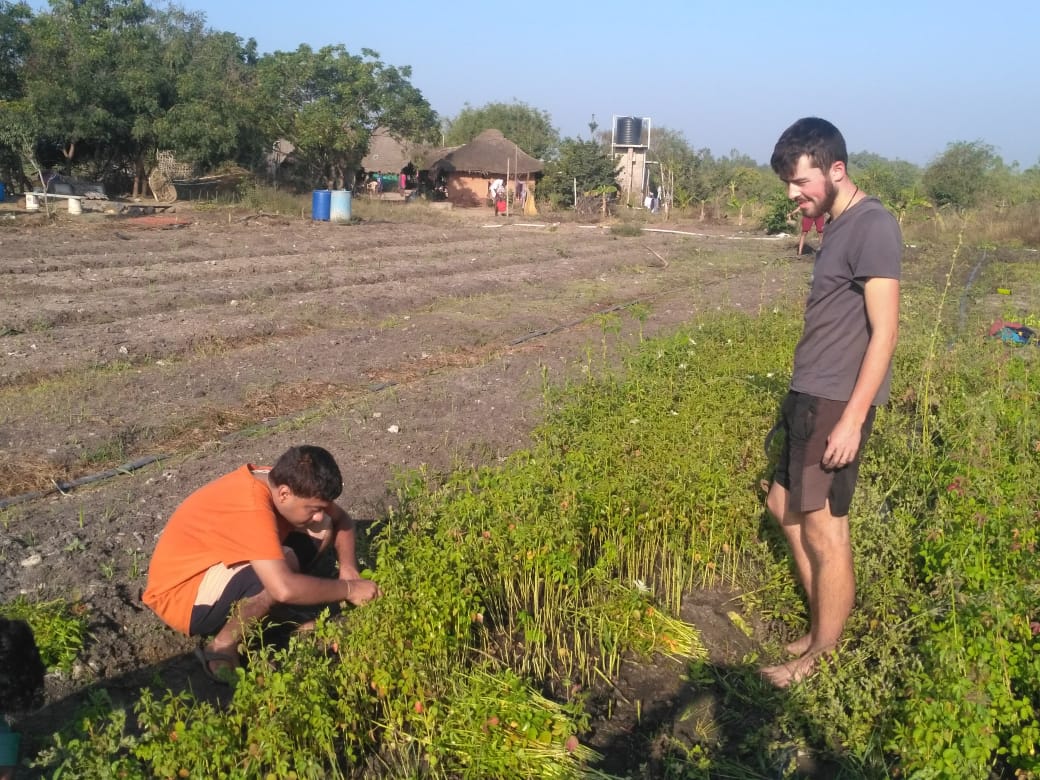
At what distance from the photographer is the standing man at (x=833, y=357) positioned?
9.52 ft

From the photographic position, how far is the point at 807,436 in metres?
3.12

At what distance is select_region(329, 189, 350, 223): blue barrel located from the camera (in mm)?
22494

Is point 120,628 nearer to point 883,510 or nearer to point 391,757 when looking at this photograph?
point 391,757

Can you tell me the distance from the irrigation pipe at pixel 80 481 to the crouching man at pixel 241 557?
1.63 metres

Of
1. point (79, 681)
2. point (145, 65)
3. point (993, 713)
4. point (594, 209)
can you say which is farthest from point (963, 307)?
point (594, 209)

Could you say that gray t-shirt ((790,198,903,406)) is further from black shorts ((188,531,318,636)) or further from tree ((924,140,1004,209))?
tree ((924,140,1004,209))

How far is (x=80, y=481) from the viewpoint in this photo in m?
Result: 4.91

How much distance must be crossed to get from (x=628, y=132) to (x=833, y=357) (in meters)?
42.0

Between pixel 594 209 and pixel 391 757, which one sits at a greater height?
pixel 594 209

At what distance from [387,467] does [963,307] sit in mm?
9907

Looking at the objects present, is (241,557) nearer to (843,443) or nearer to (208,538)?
(208,538)

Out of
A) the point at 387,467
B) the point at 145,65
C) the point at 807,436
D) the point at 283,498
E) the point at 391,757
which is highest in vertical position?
the point at 145,65

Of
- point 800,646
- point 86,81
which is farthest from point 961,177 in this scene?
point 800,646

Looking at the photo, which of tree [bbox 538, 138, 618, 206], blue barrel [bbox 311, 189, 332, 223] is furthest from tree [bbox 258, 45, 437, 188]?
blue barrel [bbox 311, 189, 332, 223]
